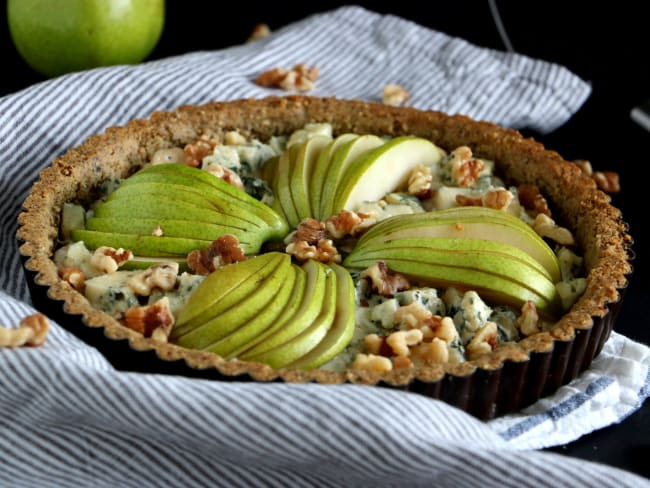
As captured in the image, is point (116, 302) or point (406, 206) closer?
point (116, 302)

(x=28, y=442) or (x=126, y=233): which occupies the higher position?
(x=126, y=233)

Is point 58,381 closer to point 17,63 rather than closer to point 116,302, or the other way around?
point 116,302

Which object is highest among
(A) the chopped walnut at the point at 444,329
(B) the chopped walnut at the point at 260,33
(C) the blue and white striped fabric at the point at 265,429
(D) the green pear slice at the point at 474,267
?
(D) the green pear slice at the point at 474,267

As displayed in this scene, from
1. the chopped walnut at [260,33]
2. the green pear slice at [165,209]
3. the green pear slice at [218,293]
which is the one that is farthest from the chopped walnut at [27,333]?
the chopped walnut at [260,33]

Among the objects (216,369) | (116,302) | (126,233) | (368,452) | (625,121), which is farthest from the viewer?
(625,121)

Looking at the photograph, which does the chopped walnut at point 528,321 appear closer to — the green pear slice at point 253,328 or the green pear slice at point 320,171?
the green pear slice at point 253,328

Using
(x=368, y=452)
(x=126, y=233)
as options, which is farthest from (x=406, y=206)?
(x=368, y=452)

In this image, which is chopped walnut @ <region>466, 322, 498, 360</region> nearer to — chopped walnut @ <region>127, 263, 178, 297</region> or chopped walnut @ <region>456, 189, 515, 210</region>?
chopped walnut @ <region>456, 189, 515, 210</region>

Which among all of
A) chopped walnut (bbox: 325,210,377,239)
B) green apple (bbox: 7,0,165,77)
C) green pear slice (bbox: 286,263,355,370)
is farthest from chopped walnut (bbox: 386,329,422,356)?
green apple (bbox: 7,0,165,77)
